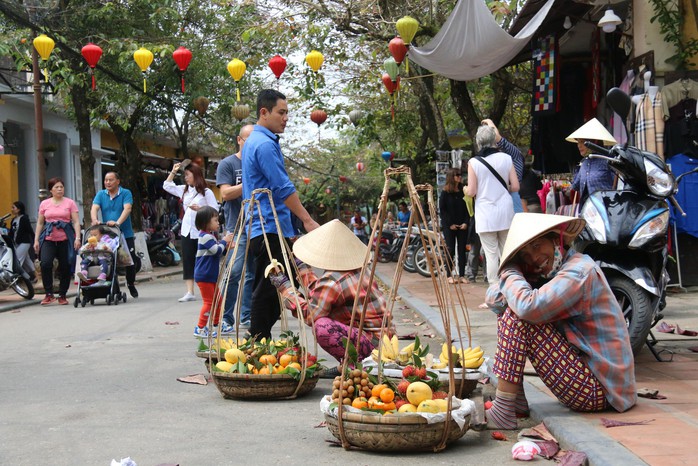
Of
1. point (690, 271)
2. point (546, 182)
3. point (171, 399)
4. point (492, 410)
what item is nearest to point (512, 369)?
point (492, 410)

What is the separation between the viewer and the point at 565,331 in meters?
4.45

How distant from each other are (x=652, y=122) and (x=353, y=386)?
6536mm

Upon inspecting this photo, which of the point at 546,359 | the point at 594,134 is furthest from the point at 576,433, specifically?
the point at 594,134

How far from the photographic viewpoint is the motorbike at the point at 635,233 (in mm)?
5676

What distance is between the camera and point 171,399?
569 cm

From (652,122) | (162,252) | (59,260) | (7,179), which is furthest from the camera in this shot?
(162,252)

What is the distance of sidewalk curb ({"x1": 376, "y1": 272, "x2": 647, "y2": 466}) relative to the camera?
377cm

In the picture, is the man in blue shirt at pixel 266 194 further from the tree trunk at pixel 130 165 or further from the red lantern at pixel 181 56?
the tree trunk at pixel 130 165

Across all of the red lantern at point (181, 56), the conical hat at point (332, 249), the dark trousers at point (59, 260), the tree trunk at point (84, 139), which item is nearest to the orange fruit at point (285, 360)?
the conical hat at point (332, 249)

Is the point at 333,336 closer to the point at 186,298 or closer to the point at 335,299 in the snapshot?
the point at 335,299

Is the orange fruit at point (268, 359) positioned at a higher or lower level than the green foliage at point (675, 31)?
lower

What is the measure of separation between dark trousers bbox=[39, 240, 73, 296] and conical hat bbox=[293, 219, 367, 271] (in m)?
7.47

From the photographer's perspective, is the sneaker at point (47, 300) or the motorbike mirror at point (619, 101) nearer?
the motorbike mirror at point (619, 101)

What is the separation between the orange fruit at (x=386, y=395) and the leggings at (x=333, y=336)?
53.5 inches
